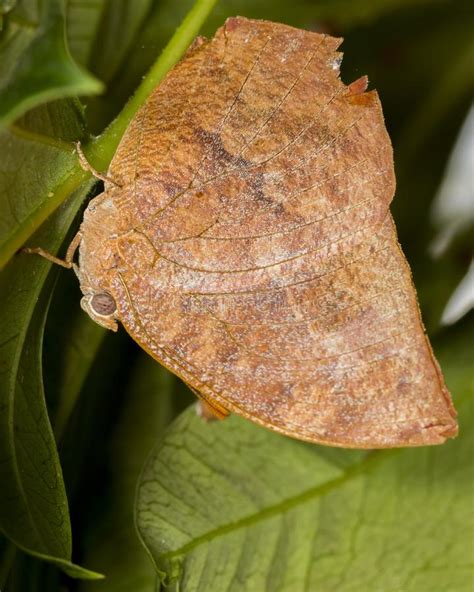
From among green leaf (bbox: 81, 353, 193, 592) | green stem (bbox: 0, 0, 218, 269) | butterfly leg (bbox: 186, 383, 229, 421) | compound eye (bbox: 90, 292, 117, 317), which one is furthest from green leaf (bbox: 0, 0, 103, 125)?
green leaf (bbox: 81, 353, 193, 592)

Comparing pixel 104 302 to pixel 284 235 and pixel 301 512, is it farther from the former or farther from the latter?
pixel 301 512

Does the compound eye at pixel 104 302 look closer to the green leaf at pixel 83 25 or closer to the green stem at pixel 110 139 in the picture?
the green stem at pixel 110 139

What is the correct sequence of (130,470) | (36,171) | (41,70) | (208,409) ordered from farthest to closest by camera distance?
(130,470)
(208,409)
(36,171)
(41,70)

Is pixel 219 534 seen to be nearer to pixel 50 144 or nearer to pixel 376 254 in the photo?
pixel 376 254

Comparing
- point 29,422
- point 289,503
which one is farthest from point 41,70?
point 289,503

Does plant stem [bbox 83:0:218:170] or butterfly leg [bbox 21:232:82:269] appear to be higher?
plant stem [bbox 83:0:218:170]

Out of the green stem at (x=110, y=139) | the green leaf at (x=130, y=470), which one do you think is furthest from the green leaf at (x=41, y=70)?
the green leaf at (x=130, y=470)

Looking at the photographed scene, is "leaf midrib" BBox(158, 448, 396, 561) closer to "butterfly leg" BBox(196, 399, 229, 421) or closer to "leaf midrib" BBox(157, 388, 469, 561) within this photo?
"leaf midrib" BBox(157, 388, 469, 561)
